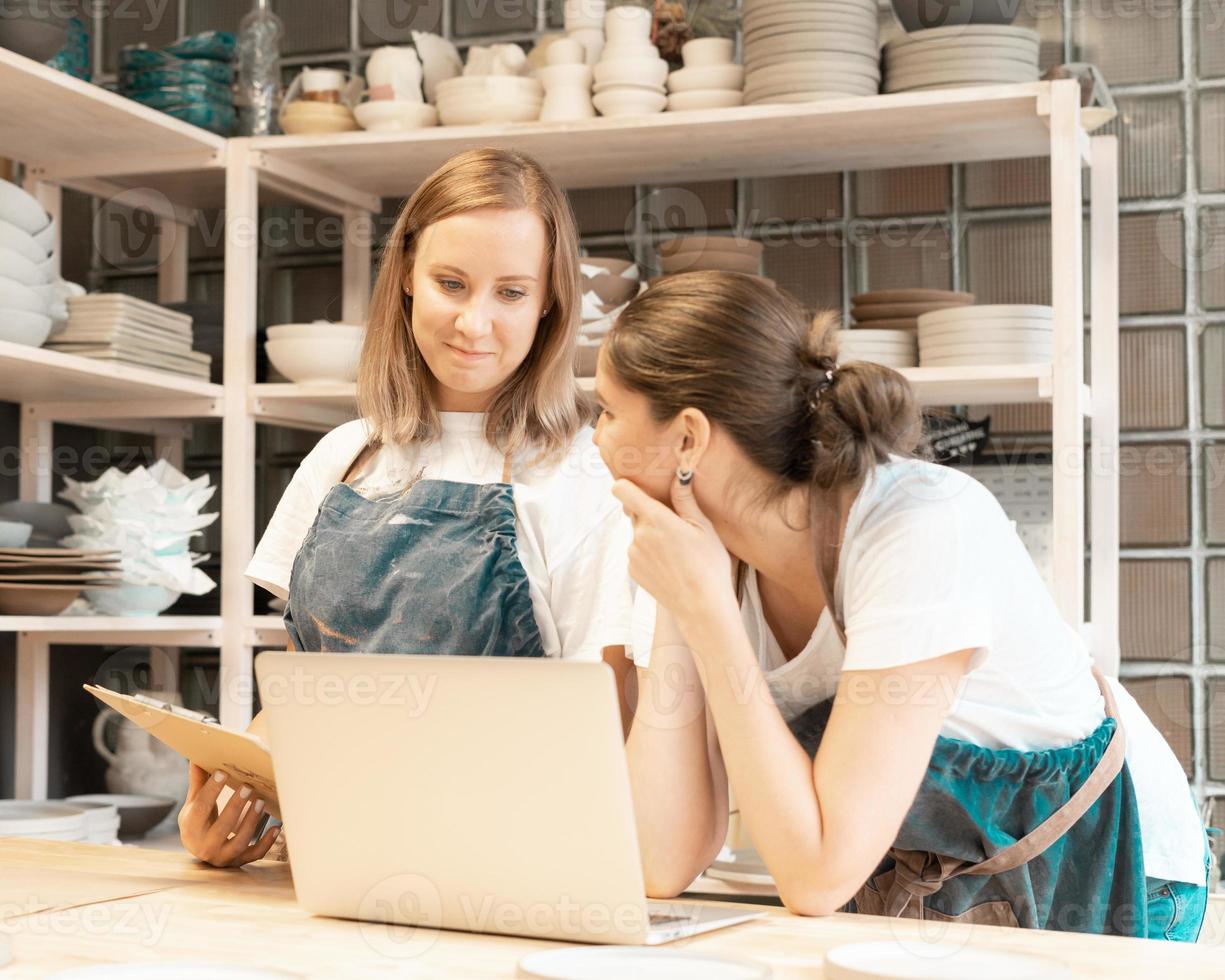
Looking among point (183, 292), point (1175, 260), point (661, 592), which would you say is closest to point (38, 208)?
→ point (183, 292)

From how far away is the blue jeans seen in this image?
1.47m

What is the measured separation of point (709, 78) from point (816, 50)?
0.19 meters

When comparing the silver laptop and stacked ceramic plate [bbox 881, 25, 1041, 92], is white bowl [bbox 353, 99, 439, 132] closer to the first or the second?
stacked ceramic plate [bbox 881, 25, 1041, 92]

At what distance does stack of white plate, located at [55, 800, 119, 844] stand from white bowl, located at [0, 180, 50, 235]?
957 millimetres

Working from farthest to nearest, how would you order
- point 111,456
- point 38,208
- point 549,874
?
point 111,456 < point 38,208 < point 549,874

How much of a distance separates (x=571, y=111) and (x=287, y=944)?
1783 mm

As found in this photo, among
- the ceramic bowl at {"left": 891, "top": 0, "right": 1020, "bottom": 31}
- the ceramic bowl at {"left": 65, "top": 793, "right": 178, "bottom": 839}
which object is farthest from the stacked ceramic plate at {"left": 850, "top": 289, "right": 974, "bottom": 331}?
the ceramic bowl at {"left": 65, "top": 793, "right": 178, "bottom": 839}

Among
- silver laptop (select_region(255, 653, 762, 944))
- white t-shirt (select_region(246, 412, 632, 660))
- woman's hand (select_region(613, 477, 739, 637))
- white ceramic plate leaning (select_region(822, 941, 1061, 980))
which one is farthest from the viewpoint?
white t-shirt (select_region(246, 412, 632, 660))

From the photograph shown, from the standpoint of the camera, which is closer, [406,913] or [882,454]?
[406,913]

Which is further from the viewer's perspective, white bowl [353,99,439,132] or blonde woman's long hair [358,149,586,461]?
white bowl [353,99,439,132]

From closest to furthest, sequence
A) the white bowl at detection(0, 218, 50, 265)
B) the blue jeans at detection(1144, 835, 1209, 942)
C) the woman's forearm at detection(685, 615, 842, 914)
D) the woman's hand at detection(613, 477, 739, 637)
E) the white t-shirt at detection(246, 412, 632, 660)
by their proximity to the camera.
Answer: the woman's forearm at detection(685, 615, 842, 914), the woman's hand at detection(613, 477, 739, 637), the blue jeans at detection(1144, 835, 1209, 942), the white t-shirt at detection(246, 412, 632, 660), the white bowl at detection(0, 218, 50, 265)

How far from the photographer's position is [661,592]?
4.47ft

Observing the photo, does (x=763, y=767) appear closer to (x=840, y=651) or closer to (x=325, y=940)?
(x=840, y=651)

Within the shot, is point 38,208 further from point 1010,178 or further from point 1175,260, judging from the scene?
point 1175,260
